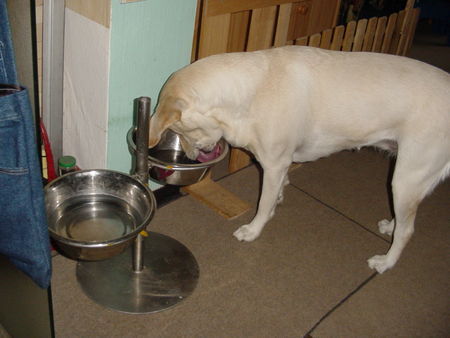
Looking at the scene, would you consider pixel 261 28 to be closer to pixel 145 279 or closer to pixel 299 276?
pixel 299 276

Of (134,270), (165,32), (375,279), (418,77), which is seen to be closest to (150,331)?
(134,270)

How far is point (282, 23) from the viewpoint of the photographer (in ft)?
8.55

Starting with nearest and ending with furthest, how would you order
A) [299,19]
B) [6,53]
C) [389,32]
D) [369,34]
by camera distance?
[6,53] < [299,19] < [369,34] < [389,32]

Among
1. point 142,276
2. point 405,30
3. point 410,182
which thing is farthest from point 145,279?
point 405,30

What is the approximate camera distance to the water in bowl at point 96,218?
1.87 meters

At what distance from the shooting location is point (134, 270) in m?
2.18

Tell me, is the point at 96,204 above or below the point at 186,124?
below

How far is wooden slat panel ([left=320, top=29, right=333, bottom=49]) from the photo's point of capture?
2.93 meters

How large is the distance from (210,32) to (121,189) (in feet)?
2.98

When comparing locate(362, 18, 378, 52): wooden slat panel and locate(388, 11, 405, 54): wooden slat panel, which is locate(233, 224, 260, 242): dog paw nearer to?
locate(362, 18, 378, 52): wooden slat panel

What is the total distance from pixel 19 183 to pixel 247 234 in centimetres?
150

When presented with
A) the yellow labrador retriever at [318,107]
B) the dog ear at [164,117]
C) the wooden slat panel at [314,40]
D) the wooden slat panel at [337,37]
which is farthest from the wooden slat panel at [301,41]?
the dog ear at [164,117]

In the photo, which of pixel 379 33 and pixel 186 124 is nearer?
pixel 186 124

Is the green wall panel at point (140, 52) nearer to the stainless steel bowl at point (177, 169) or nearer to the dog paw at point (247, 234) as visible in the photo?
the stainless steel bowl at point (177, 169)
